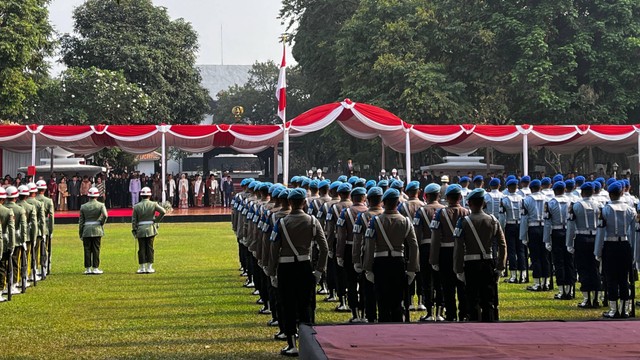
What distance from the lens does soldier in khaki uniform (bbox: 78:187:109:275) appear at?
2029cm

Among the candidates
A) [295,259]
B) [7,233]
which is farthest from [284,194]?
[7,233]

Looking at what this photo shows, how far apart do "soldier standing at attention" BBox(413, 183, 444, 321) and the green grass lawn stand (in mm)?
1108

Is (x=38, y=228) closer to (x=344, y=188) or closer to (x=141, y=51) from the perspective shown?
(x=344, y=188)

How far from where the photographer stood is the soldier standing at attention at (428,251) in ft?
43.3

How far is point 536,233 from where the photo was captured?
17.5m

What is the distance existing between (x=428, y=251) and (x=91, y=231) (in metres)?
9.16

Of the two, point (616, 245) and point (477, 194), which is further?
point (616, 245)

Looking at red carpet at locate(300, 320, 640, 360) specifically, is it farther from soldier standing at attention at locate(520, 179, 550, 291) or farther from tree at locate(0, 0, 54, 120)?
tree at locate(0, 0, 54, 120)

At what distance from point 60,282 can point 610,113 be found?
109 ft

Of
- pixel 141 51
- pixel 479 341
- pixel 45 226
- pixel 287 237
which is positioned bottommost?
pixel 479 341

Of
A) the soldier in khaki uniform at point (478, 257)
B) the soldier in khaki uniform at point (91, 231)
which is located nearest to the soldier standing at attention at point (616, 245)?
the soldier in khaki uniform at point (478, 257)

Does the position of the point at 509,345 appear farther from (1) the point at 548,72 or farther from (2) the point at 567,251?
(1) the point at 548,72

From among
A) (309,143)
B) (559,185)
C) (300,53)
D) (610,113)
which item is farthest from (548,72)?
(559,185)

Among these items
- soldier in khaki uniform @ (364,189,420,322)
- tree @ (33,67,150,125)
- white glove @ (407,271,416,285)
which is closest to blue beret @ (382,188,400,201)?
soldier in khaki uniform @ (364,189,420,322)
